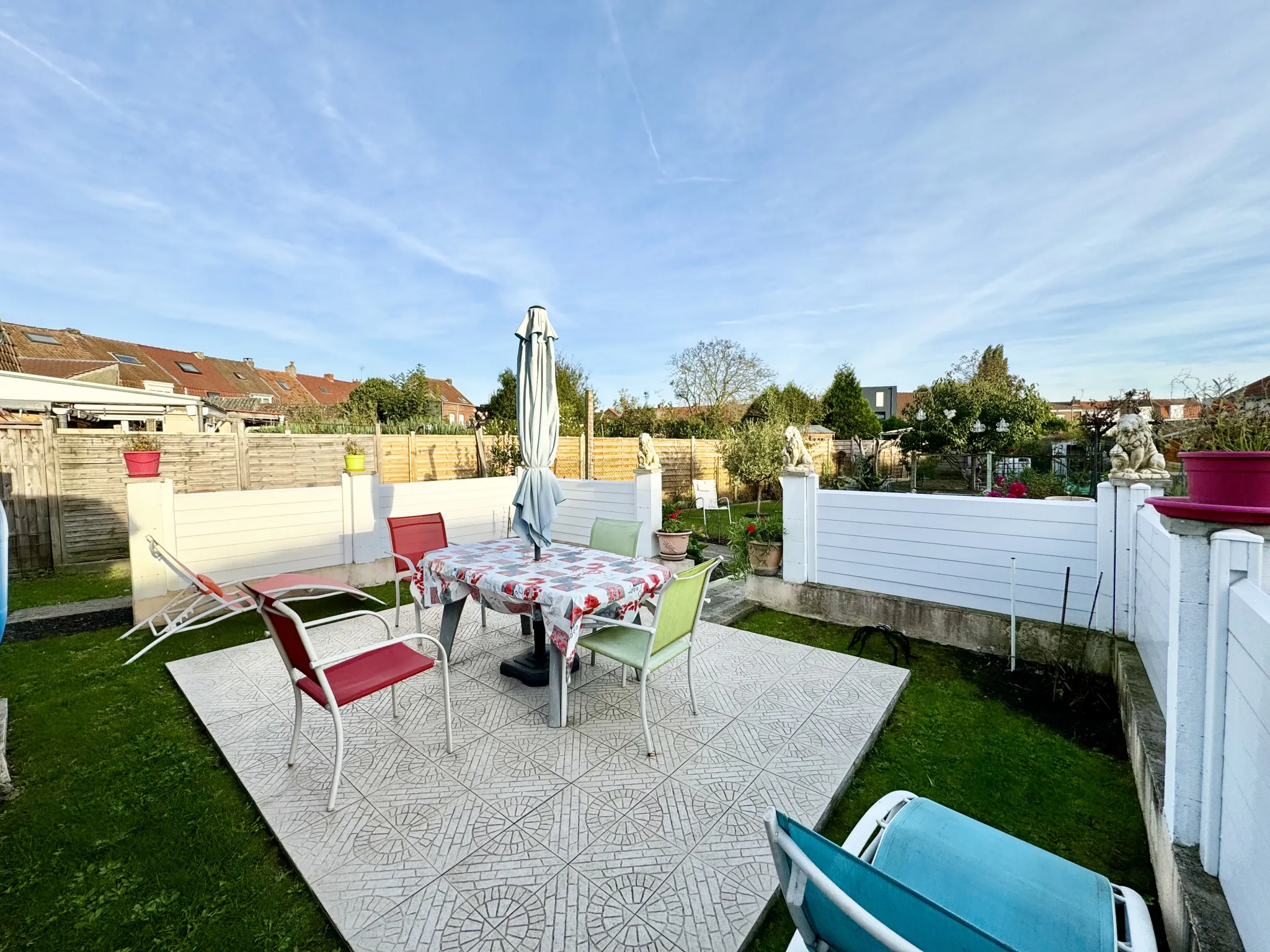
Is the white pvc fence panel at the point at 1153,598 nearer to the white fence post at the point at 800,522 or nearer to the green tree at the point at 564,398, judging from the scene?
the white fence post at the point at 800,522

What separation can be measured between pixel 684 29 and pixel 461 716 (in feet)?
26.3

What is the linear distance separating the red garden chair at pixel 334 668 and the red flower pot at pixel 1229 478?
2898 millimetres

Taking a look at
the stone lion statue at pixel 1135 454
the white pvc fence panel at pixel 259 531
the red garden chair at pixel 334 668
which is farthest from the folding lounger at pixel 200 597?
the stone lion statue at pixel 1135 454

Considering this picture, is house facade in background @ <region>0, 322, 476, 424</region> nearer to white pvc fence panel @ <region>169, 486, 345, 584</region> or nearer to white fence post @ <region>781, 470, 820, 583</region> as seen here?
white pvc fence panel @ <region>169, 486, 345, 584</region>

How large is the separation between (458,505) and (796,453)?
15.4ft

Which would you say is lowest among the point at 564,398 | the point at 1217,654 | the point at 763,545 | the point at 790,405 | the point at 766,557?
the point at 766,557

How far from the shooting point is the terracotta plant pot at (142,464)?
176 inches

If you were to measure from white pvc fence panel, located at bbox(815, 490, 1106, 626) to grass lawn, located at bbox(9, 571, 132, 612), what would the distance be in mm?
8037

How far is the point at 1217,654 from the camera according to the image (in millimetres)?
1371

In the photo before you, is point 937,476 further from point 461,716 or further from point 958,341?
point 461,716

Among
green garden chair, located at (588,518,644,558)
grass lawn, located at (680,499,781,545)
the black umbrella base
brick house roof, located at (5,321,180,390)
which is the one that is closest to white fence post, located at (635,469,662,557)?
grass lawn, located at (680,499,781,545)

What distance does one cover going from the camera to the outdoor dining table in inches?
109

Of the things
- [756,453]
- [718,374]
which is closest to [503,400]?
[756,453]

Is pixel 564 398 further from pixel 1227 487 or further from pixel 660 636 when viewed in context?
pixel 1227 487
